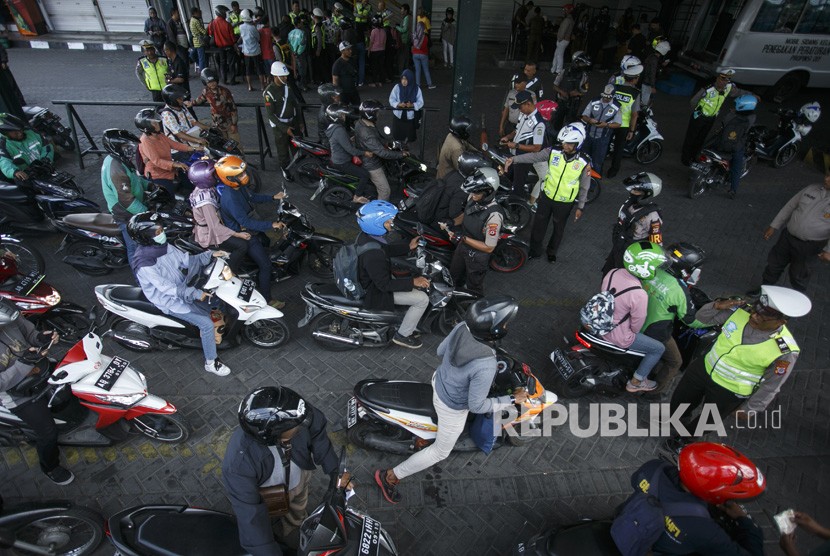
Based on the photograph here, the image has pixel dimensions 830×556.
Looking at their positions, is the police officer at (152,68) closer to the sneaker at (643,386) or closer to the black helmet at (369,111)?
the black helmet at (369,111)

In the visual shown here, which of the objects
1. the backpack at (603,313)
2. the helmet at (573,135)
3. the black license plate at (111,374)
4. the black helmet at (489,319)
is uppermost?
the helmet at (573,135)

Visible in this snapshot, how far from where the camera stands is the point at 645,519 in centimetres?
275

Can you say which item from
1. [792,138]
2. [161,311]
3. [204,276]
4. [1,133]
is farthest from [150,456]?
[792,138]

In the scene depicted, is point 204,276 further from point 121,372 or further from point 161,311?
point 121,372

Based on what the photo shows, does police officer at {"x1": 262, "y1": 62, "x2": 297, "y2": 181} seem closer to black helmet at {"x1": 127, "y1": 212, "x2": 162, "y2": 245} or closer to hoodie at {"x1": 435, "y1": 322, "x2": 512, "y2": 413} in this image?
black helmet at {"x1": 127, "y1": 212, "x2": 162, "y2": 245}

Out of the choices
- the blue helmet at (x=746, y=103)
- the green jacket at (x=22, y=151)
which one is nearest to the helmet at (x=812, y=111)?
the blue helmet at (x=746, y=103)

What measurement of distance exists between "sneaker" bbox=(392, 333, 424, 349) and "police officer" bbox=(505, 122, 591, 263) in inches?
106

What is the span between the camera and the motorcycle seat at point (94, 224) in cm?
624

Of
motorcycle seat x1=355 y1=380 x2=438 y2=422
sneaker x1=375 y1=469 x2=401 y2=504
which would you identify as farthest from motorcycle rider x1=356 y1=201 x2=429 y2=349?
sneaker x1=375 y1=469 x2=401 y2=504

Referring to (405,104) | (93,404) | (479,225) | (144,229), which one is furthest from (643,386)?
(405,104)

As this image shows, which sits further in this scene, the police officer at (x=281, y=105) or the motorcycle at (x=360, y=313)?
the police officer at (x=281, y=105)

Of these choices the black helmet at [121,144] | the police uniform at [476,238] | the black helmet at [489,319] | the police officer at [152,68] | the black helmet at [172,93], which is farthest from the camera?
the police officer at [152,68]

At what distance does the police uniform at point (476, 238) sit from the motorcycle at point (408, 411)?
1564mm

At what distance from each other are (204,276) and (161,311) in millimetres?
563
